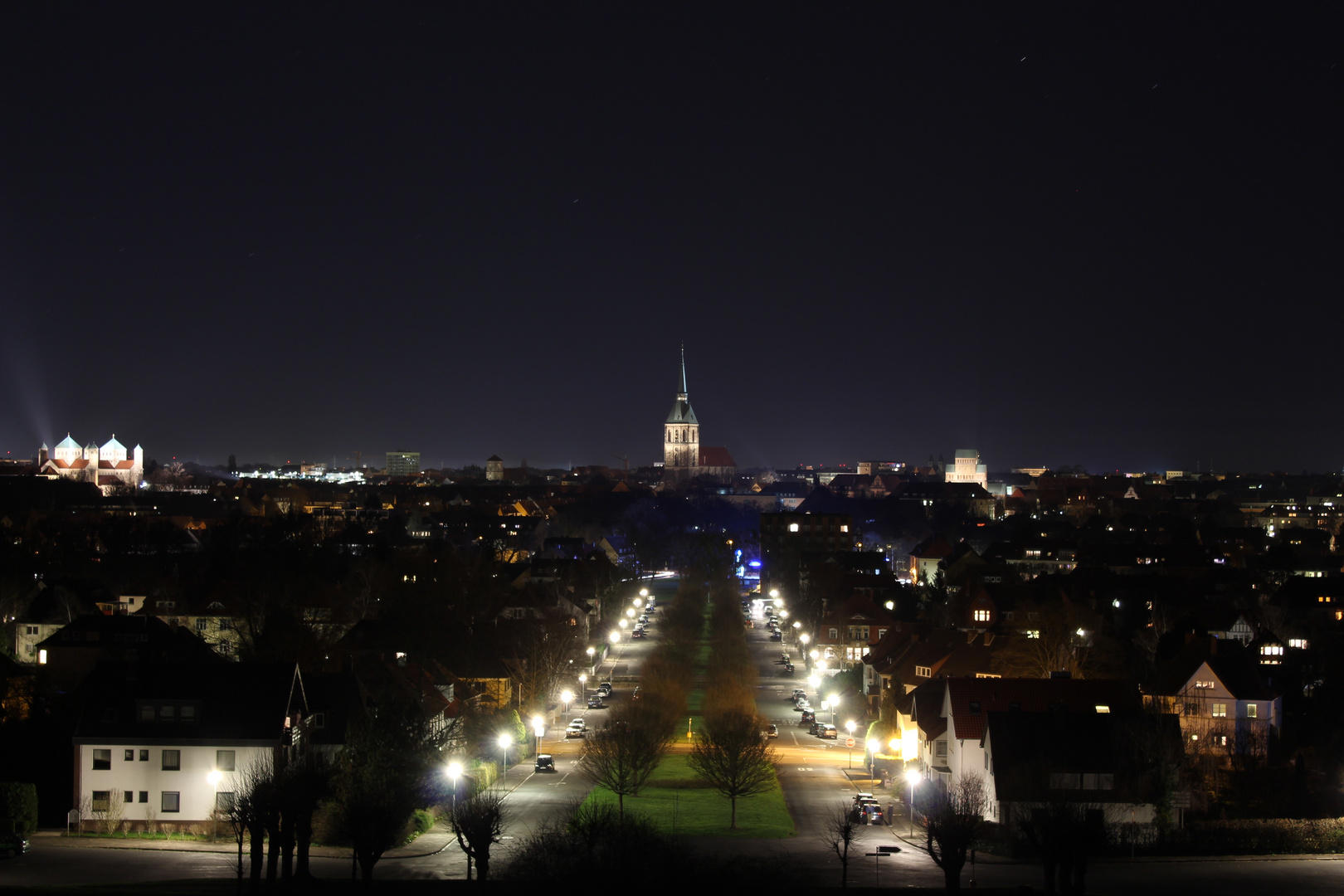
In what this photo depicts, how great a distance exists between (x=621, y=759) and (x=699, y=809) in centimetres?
197

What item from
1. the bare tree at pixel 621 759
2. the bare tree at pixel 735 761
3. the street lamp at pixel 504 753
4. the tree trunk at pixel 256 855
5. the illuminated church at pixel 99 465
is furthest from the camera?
the illuminated church at pixel 99 465

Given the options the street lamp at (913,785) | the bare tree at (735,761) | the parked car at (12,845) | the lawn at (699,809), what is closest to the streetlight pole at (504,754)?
the lawn at (699,809)

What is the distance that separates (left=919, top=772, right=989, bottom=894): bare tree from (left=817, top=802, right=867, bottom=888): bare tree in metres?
1.29

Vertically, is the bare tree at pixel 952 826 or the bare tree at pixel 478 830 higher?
the bare tree at pixel 478 830

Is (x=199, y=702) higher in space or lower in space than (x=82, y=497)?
lower

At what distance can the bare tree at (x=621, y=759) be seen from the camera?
28.6 m

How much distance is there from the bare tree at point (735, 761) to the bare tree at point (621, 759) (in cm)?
114

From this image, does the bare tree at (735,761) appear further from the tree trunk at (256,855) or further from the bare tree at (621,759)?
the tree trunk at (256,855)

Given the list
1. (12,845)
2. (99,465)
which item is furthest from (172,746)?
(99,465)

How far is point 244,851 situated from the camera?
2544cm

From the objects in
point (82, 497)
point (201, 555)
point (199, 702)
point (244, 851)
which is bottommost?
point (244, 851)

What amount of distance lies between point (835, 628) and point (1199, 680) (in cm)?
1817

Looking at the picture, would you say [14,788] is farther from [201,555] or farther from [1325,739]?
[201,555]

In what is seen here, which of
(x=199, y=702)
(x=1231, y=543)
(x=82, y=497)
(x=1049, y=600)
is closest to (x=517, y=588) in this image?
(x=1049, y=600)
